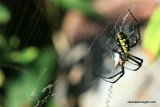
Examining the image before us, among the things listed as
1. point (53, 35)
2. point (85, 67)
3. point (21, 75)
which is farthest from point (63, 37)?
point (21, 75)

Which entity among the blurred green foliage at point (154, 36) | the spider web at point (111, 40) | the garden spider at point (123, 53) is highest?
the spider web at point (111, 40)

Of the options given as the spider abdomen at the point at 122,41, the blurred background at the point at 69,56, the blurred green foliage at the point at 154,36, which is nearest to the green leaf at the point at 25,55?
the blurred background at the point at 69,56

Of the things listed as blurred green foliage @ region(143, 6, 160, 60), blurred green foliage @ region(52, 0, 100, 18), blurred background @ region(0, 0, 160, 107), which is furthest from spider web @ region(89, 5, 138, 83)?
blurred green foliage @ region(143, 6, 160, 60)

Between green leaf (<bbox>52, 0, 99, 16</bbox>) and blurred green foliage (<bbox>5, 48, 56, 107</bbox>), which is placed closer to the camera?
green leaf (<bbox>52, 0, 99, 16</bbox>)

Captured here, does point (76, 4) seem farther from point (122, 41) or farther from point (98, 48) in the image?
point (98, 48)

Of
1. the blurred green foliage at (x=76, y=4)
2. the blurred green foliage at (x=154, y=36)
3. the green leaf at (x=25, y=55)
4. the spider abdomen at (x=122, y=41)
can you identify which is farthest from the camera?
the spider abdomen at (x=122, y=41)

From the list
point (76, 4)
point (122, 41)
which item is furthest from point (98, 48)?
point (76, 4)

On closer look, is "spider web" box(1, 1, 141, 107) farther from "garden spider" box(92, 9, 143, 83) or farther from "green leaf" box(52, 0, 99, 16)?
"green leaf" box(52, 0, 99, 16)

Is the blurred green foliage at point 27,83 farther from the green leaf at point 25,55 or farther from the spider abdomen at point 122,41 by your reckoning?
the spider abdomen at point 122,41

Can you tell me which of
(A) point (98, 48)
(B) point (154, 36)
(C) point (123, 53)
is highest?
(A) point (98, 48)
